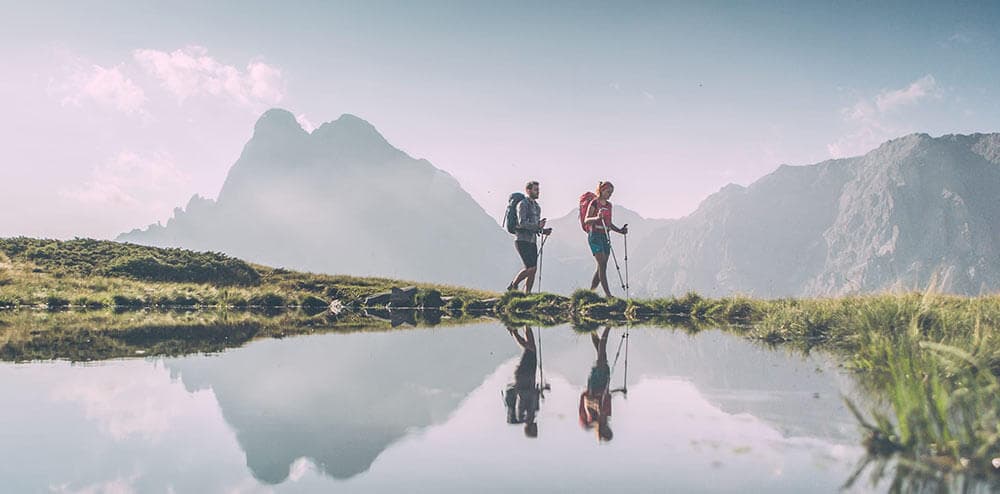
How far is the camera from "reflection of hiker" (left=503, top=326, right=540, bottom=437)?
19.5 feet

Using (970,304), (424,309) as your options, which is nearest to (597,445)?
(970,304)

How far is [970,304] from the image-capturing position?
40.1ft

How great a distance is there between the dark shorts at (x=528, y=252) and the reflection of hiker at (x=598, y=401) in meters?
11.3

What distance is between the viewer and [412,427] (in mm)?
5711

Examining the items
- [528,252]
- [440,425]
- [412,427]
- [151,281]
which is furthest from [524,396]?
[151,281]

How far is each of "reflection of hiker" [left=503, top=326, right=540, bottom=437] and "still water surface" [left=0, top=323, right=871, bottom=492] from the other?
0.19 feet

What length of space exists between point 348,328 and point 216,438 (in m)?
11.3

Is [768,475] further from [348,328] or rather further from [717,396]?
[348,328]

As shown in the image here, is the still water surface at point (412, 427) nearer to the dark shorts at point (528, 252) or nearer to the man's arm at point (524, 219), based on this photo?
the man's arm at point (524, 219)

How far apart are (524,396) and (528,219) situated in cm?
1404

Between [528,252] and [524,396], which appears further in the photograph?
[528,252]

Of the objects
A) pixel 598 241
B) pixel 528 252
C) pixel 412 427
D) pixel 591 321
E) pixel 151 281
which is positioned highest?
pixel 598 241

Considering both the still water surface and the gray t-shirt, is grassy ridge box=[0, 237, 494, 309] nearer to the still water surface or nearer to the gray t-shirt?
the gray t-shirt

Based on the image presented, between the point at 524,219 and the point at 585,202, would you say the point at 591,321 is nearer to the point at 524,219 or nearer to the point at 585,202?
the point at 524,219
